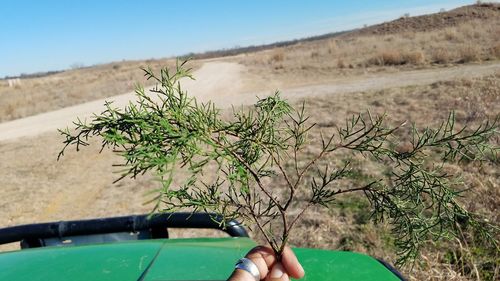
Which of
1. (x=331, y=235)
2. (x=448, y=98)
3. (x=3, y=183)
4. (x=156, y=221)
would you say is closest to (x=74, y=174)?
(x=3, y=183)

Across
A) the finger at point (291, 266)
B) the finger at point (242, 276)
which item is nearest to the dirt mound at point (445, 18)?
the finger at point (291, 266)

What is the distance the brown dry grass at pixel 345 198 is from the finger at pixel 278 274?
1.22m

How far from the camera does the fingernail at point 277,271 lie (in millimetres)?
1283

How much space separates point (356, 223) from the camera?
5105 mm

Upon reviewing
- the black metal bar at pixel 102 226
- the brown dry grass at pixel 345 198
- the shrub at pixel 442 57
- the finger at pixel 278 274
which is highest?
the finger at pixel 278 274

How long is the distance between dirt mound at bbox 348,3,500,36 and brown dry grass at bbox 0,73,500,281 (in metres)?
37.4

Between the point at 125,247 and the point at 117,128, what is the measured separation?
1.56 meters

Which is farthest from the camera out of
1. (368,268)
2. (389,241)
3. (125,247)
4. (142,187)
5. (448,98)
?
(448,98)

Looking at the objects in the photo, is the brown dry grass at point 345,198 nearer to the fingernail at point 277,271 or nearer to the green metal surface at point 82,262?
the fingernail at point 277,271

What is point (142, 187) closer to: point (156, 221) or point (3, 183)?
point (3, 183)

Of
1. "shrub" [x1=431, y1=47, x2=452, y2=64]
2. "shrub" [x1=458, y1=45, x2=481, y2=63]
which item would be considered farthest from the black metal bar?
"shrub" [x1=431, y1=47, x2=452, y2=64]

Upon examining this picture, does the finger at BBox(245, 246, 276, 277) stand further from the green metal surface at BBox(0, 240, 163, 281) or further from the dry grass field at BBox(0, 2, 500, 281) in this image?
the green metal surface at BBox(0, 240, 163, 281)

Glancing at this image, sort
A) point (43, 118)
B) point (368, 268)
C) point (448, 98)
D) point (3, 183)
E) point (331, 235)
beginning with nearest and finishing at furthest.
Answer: point (368, 268) < point (331, 235) < point (3, 183) < point (448, 98) < point (43, 118)

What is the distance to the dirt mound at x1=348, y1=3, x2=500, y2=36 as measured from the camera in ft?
148
